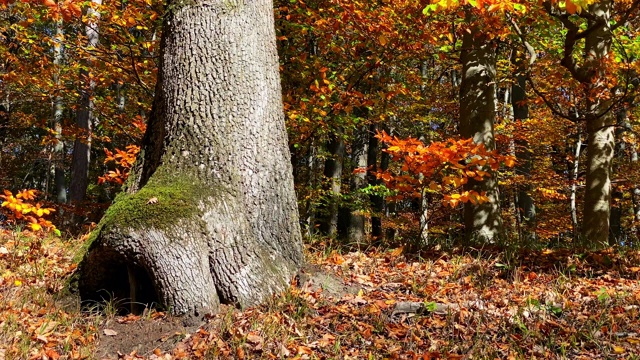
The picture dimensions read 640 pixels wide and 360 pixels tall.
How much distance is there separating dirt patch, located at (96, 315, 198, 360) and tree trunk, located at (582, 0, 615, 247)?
5.86 metres

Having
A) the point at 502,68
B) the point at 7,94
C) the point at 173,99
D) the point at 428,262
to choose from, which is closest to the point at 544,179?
the point at 502,68

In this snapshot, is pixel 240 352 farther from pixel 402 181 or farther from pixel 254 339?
pixel 402 181

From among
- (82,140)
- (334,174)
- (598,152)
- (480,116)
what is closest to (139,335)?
(480,116)

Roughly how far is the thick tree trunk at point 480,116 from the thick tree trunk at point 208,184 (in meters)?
3.52

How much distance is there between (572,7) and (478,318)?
98.4 inches

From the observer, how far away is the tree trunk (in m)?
6.79

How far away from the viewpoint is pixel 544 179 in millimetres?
14492

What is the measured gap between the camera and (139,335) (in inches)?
144

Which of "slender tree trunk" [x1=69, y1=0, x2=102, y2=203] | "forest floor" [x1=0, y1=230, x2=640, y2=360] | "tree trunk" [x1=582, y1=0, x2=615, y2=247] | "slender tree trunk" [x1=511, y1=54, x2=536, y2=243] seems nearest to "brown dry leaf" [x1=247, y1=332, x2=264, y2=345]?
"forest floor" [x1=0, y1=230, x2=640, y2=360]

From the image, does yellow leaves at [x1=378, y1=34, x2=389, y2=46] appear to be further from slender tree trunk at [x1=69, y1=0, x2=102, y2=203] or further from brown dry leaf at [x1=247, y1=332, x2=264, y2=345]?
slender tree trunk at [x1=69, y1=0, x2=102, y2=203]

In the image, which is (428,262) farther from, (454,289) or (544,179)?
(544,179)

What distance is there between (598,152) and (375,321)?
5.22 meters

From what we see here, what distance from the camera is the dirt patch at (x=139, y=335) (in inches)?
138

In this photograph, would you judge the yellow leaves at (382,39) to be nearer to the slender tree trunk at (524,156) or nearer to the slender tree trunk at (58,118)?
the slender tree trunk at (58,118)
